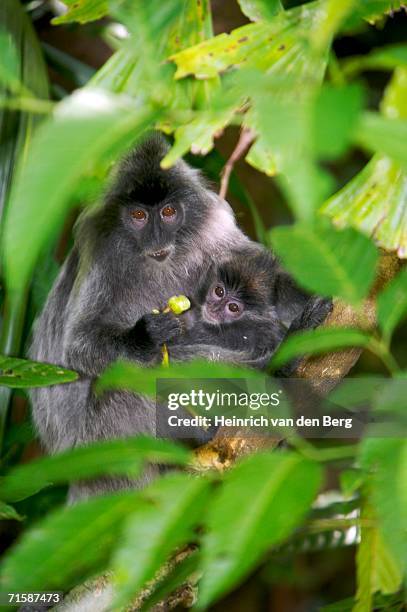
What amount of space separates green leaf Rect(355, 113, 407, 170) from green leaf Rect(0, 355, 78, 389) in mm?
1017

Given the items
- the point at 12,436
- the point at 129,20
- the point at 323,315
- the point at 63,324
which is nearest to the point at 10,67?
the point at 129,20

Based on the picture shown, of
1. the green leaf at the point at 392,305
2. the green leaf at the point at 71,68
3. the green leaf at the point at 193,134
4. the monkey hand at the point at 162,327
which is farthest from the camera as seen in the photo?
the green leaf at the point at 71,68

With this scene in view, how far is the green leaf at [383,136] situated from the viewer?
1.88 feet

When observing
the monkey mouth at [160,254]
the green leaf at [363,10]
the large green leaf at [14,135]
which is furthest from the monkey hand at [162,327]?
the green leaf at [363,10]

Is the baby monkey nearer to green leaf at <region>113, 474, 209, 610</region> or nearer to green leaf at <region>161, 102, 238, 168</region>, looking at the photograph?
green leaf at <region>161, 102, 238, 168</region>

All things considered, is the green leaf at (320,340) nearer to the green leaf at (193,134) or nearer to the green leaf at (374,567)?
the green leaf at (193,134)

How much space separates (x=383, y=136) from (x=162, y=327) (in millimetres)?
1974

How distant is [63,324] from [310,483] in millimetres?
2346

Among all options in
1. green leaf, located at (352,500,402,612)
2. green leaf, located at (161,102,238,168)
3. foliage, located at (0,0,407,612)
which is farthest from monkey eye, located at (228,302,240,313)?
foliage, located at (0,0,407,612)

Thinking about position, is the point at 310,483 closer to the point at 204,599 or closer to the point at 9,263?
the point at 204,599

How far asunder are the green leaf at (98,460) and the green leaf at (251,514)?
0.08 meters

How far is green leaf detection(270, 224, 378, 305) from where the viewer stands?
0.73m

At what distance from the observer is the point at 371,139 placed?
1.88 feet

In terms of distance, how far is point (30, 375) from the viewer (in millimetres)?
1567
